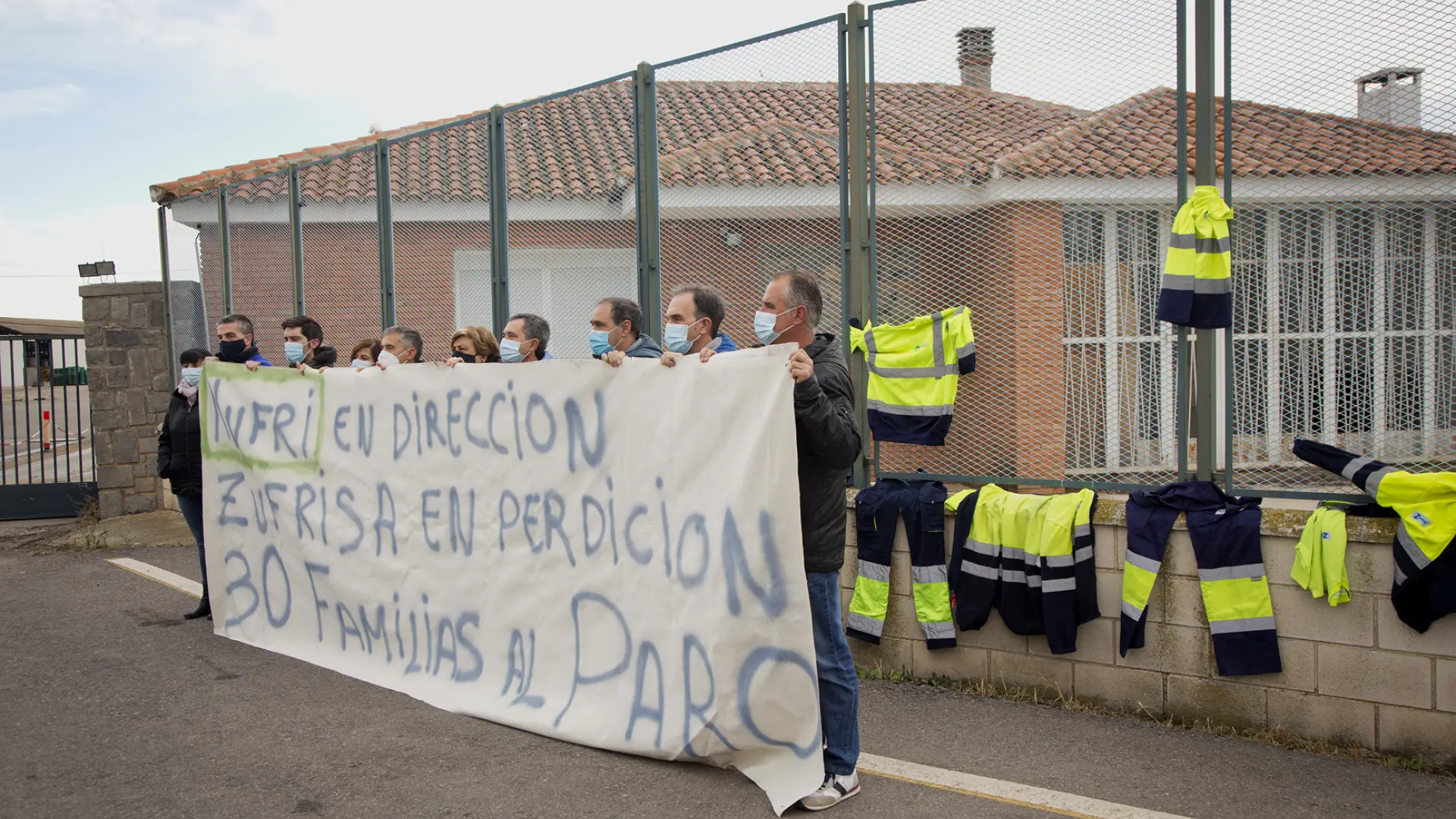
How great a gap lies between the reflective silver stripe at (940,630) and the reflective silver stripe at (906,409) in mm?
997

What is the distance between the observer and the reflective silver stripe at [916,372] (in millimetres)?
5496

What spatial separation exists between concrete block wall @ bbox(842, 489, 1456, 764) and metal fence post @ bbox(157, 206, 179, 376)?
34.2 feet

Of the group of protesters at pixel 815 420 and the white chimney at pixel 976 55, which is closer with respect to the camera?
the group of protesters at pixel 815 420

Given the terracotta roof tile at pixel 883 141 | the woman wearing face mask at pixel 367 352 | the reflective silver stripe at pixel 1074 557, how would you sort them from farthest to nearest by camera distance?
the woman wearing face mask at pixel 367 352
the reflective silver stripe at pixel 1074 557
the terracotta roof tile at pixel 883 141

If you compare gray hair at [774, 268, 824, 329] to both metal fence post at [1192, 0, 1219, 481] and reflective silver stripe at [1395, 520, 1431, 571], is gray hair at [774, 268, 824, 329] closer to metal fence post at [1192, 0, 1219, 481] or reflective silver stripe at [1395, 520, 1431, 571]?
metal fence post at [1192, 0, 1219, 481]

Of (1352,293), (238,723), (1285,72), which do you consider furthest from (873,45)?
(238,723)

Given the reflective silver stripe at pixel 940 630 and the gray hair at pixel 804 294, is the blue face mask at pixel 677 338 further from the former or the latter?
the reflective silver stripe at pixel 940 630

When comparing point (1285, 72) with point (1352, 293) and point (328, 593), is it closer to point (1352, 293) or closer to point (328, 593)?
point (1352, 293)

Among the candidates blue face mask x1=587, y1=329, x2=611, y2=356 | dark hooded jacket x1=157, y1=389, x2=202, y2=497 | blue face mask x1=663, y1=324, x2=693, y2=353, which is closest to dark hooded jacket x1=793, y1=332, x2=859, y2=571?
blue face mask x1=663, y1=324, x2=693, y2=353

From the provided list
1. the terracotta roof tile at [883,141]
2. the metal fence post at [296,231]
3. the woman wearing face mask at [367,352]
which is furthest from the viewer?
the metal fence post at [296,231]

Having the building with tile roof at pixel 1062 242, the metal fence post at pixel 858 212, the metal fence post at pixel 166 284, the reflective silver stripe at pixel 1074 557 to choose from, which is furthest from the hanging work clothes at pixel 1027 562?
the metal fence post at pixel 166 284

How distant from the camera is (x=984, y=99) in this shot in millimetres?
5617

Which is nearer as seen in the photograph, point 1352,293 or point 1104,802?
point 1104,802

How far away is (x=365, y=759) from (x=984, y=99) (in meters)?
4.10
